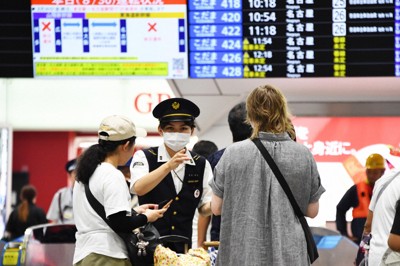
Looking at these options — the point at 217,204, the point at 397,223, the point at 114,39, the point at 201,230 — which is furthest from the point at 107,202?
the point at 114,39

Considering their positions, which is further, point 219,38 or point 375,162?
point 375,162

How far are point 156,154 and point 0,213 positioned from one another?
23.0ft

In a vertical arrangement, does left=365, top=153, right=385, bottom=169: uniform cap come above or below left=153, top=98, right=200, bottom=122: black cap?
below

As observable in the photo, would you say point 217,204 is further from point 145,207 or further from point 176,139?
point 176,139

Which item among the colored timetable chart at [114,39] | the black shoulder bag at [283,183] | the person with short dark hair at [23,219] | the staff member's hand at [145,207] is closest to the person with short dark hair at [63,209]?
the person with short dark hair at [23,219]

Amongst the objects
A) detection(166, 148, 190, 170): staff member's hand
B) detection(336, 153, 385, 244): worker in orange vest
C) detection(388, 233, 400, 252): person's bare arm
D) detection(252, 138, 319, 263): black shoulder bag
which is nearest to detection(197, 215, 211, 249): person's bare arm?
detection(166, 148, 190, 170): staff member's hand

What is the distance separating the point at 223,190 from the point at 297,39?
3.80 m

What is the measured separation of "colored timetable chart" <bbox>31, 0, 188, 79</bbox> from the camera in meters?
7.36

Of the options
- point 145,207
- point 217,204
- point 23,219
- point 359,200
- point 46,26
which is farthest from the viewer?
point 23,219

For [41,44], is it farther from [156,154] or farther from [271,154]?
[271,154]

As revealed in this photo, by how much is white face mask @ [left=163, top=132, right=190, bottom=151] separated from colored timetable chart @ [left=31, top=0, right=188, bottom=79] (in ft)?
9.40

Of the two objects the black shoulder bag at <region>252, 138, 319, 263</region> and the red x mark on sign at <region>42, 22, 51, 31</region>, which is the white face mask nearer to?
the black shoulder bag at <region>252, 138, 319, 263</region>

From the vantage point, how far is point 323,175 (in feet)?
26.4

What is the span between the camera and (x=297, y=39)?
731 centimetres
